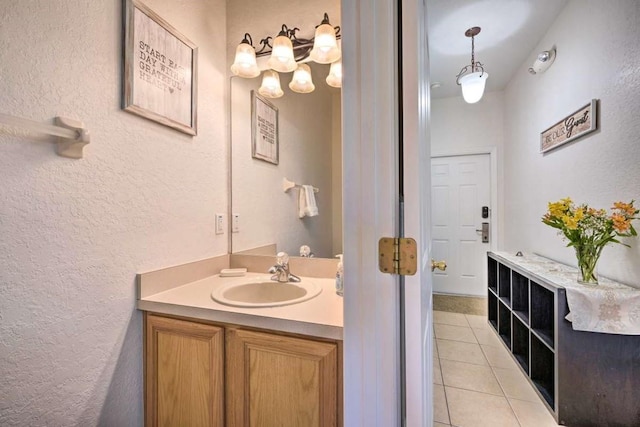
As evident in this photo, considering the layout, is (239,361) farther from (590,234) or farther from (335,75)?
(590,234)

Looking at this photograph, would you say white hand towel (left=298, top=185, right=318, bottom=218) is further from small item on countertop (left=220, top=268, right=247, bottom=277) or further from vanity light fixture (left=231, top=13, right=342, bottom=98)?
vanity light fixture (left=231, top=13, right=342, bottom=98)

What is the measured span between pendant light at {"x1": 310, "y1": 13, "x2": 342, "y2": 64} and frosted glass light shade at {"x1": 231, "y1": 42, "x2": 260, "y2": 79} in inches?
14.2

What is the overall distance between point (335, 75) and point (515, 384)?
7.33ft

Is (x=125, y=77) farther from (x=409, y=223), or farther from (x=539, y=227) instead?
(x=539, y=227)

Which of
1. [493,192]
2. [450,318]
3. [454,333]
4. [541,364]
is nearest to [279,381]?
[541,364]

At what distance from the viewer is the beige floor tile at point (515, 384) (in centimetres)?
175

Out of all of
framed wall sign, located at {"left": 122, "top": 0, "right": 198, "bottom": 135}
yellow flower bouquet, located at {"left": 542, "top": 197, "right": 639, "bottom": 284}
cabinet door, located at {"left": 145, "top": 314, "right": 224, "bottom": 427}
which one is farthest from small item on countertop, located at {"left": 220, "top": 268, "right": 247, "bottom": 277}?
yellow flower bouquet, located at {"left": 542, "top": 197, "right": 639, "bottom": 284}

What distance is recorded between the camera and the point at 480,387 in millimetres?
1847

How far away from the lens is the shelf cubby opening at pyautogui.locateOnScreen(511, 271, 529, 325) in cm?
216

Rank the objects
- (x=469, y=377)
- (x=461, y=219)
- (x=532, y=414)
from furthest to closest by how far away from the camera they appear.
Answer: (x=461, y=219), (x=469, y=377), (x=532, y=414)

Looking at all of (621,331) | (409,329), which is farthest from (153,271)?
(621,331)

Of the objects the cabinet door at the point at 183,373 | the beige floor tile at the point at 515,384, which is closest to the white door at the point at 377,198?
the cabinet door at the point at 183,373

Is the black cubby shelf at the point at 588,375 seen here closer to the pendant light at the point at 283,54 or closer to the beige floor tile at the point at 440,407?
the beige floor tile at the point at 440,407

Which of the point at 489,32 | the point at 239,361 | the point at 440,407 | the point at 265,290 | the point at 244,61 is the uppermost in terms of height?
the point at 489,32
